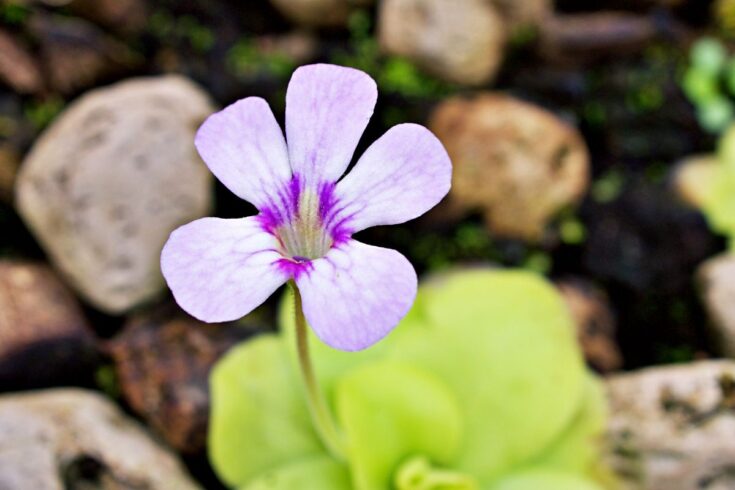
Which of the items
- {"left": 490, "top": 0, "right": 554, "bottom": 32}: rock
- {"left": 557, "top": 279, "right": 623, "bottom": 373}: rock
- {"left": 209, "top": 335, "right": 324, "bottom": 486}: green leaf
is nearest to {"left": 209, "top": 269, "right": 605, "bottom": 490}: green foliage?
{"left": 209, "top": 335, "right": 324, "bottom": 486}: green leaf

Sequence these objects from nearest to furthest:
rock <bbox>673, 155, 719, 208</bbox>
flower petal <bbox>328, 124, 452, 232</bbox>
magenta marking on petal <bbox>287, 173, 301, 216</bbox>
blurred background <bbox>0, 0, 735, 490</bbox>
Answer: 1. flower petal <bbox>328, 124, 452, 232</bbox>
2. magenta marking on petal <bbox>287, 173, 301, 216</bbox>
3. blurred background <bbox>0, 0, 735, 490</bbox>
4. rock <bbox>673, 155, 719, 208</bbox>

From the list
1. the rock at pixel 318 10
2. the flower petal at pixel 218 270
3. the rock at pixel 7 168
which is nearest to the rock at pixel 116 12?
the rock at pixel 318 10

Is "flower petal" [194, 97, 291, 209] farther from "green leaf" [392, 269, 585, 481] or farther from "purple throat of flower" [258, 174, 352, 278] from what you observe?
"green leaf" [392, 269, 585, 481]

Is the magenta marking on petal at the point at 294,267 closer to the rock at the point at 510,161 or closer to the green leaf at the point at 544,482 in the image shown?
the green leaf at the point at 544,482

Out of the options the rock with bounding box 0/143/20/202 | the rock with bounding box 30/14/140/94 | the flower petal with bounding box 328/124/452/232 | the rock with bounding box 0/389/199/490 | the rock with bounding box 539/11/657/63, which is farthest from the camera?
the rock with bounding box 539/11/657/63

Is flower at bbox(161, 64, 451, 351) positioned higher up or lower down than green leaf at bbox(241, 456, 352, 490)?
higher up

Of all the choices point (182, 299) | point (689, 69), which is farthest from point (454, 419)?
point (689, 69)
